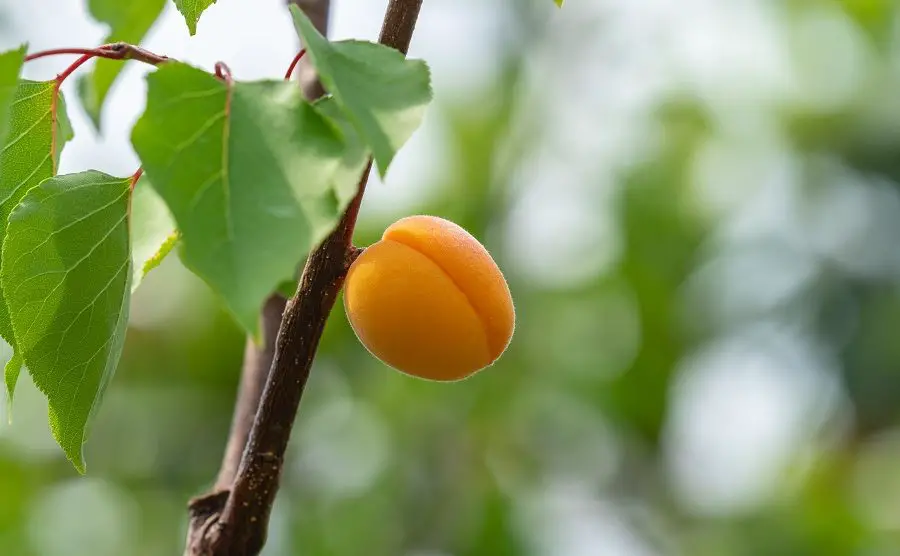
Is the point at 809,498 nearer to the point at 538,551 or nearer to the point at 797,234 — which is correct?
→ the point at 538,551

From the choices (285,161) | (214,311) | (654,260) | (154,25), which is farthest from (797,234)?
(285,161)

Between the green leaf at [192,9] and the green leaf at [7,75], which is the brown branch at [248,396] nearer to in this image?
the green leaf at [192,9]

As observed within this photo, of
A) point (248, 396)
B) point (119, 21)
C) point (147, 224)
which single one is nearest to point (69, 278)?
point (147, 224)

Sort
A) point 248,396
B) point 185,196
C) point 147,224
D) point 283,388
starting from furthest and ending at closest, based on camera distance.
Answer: point 248,396
point 283,388
point 147,224
point 185,196

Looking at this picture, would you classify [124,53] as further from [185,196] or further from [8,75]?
[185,196]

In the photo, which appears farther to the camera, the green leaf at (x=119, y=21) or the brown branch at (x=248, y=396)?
the green leaf at (x=119, y=21)

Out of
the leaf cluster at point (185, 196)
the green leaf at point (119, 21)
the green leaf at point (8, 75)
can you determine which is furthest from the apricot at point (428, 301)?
the green leaf at point (119, 21)
